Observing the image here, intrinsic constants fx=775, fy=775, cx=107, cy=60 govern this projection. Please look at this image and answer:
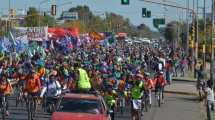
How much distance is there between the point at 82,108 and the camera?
18422 millimetres

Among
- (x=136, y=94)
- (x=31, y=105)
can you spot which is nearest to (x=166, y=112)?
(x=136, y=94)

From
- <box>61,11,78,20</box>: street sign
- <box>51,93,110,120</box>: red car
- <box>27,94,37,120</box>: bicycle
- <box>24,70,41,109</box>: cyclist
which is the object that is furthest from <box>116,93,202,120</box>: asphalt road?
<box>61,11,78,20</box>: street sign

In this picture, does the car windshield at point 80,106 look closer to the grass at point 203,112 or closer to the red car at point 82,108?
the red car at point 82,108

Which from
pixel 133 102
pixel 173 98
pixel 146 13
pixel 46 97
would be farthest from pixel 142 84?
pixel 146 13

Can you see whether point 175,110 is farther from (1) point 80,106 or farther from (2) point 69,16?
(2) point 69,16

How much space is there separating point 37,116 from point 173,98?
1506 cm

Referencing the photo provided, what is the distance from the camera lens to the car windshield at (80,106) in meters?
18.3

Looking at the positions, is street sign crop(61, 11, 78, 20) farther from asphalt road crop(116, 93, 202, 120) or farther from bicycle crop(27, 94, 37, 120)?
bicycle crop(27, 94, 37, 120)

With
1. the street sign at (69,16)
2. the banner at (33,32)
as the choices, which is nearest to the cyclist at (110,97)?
the banner at (33,32)

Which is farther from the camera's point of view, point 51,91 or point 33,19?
point 33,19

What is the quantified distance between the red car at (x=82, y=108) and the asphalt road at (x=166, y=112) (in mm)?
6476

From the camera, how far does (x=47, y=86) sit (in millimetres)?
24047

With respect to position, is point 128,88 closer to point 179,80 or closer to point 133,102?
point 133,102

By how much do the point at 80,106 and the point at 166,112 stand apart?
12.6 m
